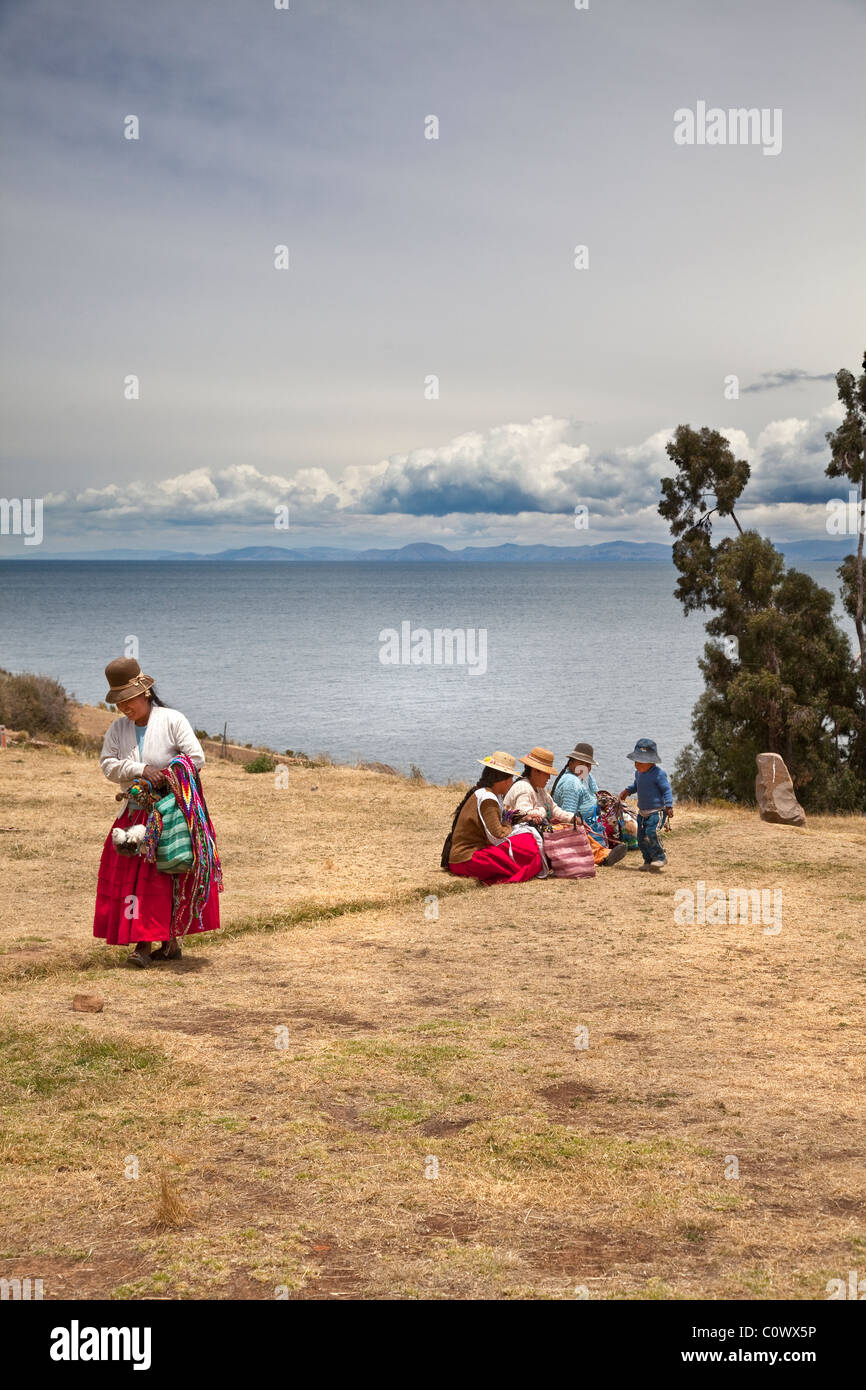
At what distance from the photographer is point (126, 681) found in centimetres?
839

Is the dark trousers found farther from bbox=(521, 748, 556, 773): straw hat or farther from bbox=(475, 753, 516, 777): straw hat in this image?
bbox=(475, 753, 516, 777): straw hat

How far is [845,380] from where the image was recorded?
35500mm

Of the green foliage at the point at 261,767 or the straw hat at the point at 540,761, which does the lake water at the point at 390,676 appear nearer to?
the green foliage at the point at 261,767

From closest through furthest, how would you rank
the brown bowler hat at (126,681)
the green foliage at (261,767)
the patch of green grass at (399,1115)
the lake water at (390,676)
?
the patch of green grass at (399,1115) → the brown bowler hat at (126,681) → the green foliage at (261,767) → the lake water at (390,676)

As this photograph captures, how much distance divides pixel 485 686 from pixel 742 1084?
231ft

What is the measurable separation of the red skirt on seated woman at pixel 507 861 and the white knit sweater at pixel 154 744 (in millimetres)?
4152

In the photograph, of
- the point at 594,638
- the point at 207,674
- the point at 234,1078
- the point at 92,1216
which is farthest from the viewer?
the point at 594,638

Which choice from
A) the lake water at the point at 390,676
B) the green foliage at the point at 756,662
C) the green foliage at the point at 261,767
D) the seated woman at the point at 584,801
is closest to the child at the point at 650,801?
the seated woman at the point at 584,801

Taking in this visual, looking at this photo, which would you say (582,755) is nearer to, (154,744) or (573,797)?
(573,797)

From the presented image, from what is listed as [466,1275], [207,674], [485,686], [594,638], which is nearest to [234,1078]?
[466,1275]

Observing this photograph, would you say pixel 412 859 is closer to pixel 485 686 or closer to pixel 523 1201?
pixel 523 1201

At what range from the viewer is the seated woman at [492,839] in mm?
11945

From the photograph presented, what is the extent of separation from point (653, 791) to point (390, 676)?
71.0m

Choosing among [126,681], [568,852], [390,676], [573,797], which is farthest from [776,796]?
[390,676]
